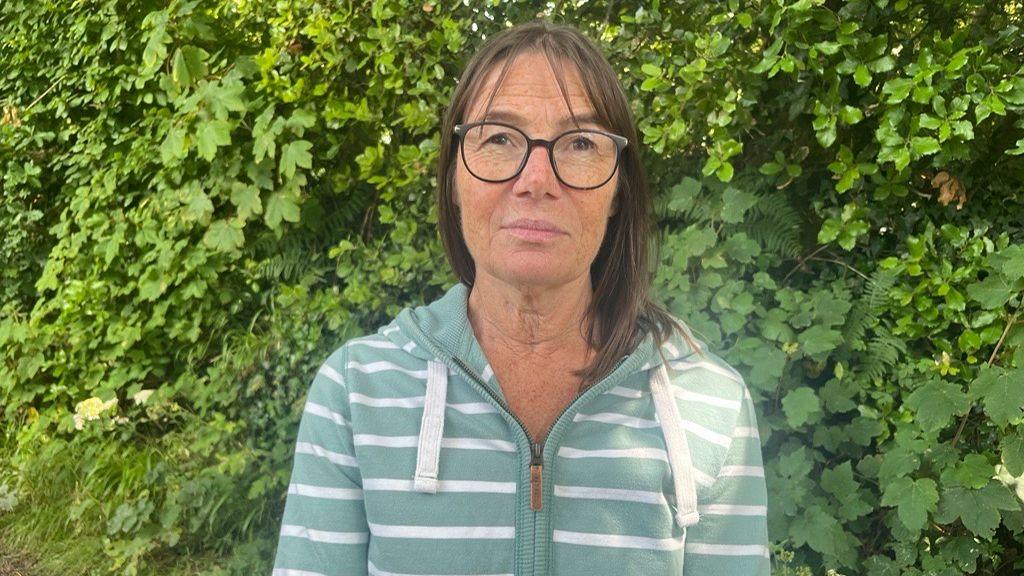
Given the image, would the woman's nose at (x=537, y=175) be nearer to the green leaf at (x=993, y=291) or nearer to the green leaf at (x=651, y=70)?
the green leaf at (x=651, y=70)

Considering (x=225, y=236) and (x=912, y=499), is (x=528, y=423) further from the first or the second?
(x=225, y=236)

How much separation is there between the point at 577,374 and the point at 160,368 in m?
2.93

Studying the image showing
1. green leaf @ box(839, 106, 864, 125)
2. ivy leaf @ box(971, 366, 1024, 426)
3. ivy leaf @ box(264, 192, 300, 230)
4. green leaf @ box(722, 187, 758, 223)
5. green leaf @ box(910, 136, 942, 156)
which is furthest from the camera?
ivy leaf @ box(264, 192, 300, 230)

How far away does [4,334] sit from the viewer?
15.6ft

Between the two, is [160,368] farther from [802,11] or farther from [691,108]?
[802,11]

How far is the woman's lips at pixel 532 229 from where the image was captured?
154 cm

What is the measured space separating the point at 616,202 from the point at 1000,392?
1056 mm

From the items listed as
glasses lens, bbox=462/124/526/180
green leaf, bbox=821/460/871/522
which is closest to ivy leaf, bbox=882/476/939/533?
green leaf, bbox=821/460/871/522

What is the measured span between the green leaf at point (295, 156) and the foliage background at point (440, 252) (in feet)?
0.07

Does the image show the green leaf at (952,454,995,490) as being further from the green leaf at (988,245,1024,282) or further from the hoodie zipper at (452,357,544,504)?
the hoodie zipper at (452,357,544,504)

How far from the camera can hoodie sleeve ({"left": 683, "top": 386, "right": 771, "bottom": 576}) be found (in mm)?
1572

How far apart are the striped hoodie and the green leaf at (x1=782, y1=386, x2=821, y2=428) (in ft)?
2.27

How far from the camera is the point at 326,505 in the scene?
154 centimetres

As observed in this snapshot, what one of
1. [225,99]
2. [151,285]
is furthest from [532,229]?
[151,285]
